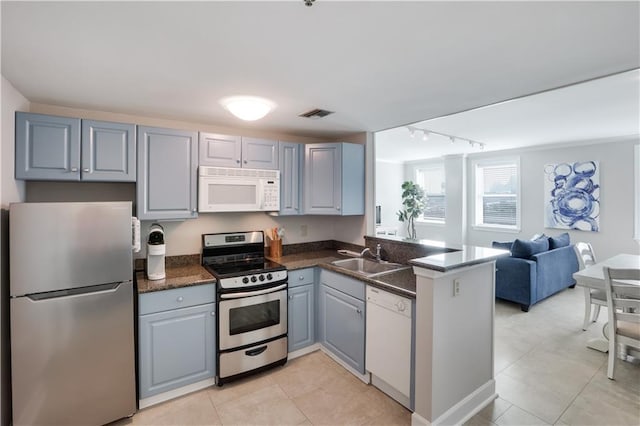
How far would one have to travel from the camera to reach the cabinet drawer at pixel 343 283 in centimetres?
246

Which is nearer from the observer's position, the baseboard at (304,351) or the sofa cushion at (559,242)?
the baseboard at (304,351)

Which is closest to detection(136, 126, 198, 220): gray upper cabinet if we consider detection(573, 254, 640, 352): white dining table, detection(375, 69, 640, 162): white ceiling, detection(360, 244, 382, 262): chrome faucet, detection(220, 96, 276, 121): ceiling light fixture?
detection(220, 96, 276, 121): ceiling light fixture

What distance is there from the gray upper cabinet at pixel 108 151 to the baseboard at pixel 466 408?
2.77 meters

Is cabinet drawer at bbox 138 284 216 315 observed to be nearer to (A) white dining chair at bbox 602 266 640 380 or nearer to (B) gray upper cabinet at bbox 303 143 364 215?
(B) gray upper cabinet at bbox 303 143 364 215

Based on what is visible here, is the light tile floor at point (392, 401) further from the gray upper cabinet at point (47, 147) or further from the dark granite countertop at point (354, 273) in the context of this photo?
the gray upper cabinet at point (47, 147)

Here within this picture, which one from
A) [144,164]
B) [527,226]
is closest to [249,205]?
[144,164]

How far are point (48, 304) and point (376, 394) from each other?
7.76 ft

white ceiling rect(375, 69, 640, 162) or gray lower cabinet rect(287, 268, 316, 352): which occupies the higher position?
white ceiling rect(375, 69, 640, 162)

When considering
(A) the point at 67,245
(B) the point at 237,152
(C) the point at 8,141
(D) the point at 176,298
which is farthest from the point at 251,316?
(C) the point at 8,141

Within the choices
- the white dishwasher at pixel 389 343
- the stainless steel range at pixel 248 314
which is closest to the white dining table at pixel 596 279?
the white dishwasher at pixel 389 343

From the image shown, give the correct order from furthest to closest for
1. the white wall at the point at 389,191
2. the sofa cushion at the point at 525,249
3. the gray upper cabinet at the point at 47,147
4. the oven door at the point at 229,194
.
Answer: the white wall at the point at 389,191
the sofa cushion at the point at 525,249
the oven door at the point at 229,194
the gray upper cabinet at the point at 47,147

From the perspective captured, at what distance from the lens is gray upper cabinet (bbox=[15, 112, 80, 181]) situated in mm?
2018

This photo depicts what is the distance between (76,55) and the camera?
5.14ft

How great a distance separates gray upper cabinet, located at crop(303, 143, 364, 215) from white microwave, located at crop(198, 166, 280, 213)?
41 cm
